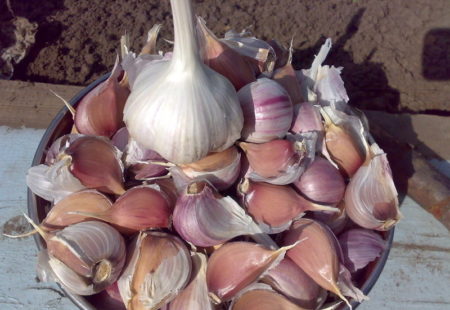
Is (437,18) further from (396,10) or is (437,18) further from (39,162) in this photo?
(39,162)

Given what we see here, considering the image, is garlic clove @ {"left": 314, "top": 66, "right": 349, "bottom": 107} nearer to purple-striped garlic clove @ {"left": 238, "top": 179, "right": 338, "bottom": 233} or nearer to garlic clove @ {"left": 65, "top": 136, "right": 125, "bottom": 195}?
purple-striped garlic clove @ {"left": 238, "top": 179, "right": 338, "bottom": 233}

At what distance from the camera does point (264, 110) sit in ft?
2.01

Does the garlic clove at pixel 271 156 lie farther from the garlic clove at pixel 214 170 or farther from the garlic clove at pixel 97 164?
the garlic clove at pixel 97 164

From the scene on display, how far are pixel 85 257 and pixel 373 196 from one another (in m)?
0.39

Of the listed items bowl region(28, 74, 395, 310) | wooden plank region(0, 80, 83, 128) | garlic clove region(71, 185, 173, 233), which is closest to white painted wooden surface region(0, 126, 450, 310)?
wooden plank region(0, 80, 83, 128)

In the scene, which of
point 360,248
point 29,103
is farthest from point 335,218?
point 29,103

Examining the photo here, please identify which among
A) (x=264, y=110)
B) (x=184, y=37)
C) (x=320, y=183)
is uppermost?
(x=184, y=37)

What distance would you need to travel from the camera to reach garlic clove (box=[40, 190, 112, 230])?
63 cm

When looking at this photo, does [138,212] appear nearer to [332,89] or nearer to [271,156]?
[271,156]

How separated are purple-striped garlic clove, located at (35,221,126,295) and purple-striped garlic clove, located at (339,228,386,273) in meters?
0.31

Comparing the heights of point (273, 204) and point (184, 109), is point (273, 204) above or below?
below

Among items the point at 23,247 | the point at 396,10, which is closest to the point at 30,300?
the point at 23,247

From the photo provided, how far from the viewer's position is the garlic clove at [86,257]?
560mm

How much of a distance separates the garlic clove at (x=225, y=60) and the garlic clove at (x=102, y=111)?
147 mm
